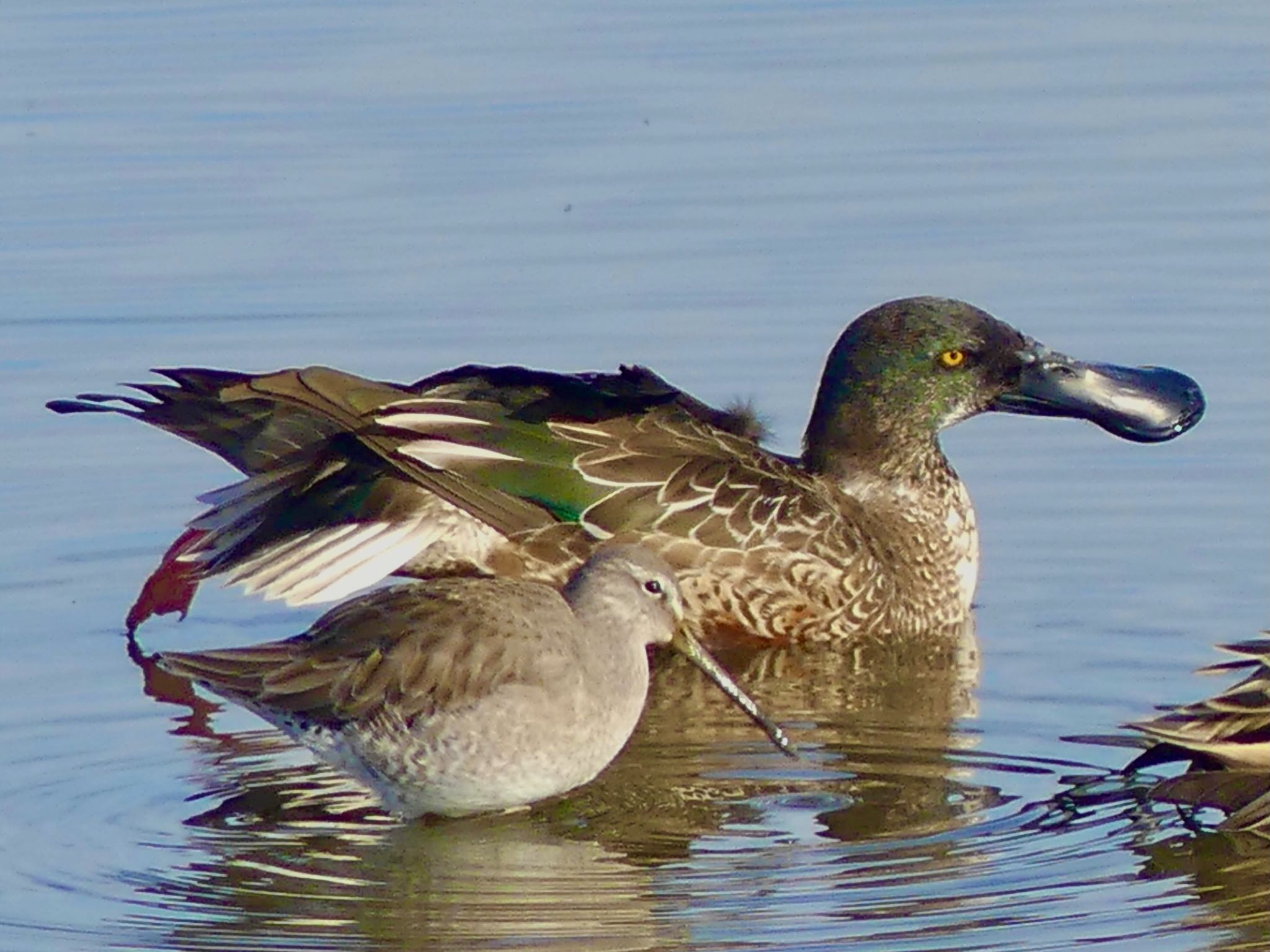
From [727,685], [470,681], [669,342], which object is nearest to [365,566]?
[727,685]

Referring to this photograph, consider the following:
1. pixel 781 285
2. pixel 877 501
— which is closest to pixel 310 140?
pixel 781 285

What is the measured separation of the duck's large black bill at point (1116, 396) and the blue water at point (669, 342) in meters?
0.27

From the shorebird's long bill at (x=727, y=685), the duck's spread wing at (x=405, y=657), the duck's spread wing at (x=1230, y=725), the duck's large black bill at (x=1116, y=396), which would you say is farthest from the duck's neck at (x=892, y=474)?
the duck's spread wing at (x=1230, y=725)

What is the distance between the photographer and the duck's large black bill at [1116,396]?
1057 centimetres

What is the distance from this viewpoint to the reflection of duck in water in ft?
24.5

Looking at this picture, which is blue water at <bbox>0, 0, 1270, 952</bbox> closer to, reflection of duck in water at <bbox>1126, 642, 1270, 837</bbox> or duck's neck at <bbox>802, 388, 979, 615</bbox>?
reflection of duck in water at <bbox>1126, 642, 1270, 837</bbox>

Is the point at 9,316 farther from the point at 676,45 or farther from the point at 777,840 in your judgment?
the point at 777,840

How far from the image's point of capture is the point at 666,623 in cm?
821

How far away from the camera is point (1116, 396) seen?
10.6 m

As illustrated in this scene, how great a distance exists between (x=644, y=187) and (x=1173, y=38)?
10.9 feet

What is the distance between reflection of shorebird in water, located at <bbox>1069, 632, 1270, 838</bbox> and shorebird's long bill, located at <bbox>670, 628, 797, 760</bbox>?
107 cm

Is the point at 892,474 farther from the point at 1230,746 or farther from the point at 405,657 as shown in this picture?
the point at 1230,746

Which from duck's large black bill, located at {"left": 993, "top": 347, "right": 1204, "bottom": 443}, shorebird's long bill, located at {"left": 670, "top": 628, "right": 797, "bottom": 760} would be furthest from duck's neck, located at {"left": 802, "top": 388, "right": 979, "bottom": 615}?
shorebird's long bill, located at {"left": 670, "top": 628, "right": 797, "bottom": 760}

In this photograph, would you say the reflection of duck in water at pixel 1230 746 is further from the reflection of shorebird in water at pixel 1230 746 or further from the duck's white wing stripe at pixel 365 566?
the duck's white wing stripe at pixel 365 566
